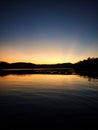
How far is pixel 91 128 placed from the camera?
44.4 ft

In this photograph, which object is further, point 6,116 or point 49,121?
point 6,116

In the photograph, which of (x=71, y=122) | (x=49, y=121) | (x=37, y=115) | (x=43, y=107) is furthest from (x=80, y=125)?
(x=43, y=107)

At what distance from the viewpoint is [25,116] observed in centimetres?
1677

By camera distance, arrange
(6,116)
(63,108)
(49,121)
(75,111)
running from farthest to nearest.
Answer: (63,108) < (75,111) < (6,116) < (49,121)

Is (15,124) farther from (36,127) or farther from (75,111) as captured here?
(75,111)

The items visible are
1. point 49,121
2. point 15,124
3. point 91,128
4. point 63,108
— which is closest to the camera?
point 91,128

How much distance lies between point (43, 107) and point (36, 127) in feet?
22.2

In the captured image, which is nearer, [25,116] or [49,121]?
[49,121]

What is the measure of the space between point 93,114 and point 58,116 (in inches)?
156

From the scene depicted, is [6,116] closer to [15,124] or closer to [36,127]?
[15,124]

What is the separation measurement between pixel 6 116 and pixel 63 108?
7130 millimetres

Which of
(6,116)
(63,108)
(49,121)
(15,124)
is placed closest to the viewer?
(15,124)

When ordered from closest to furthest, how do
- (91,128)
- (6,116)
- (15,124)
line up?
1. (91,128)
2. (15,124)
3. (6,116)

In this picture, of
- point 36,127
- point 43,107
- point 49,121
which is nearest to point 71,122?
point 49,121
